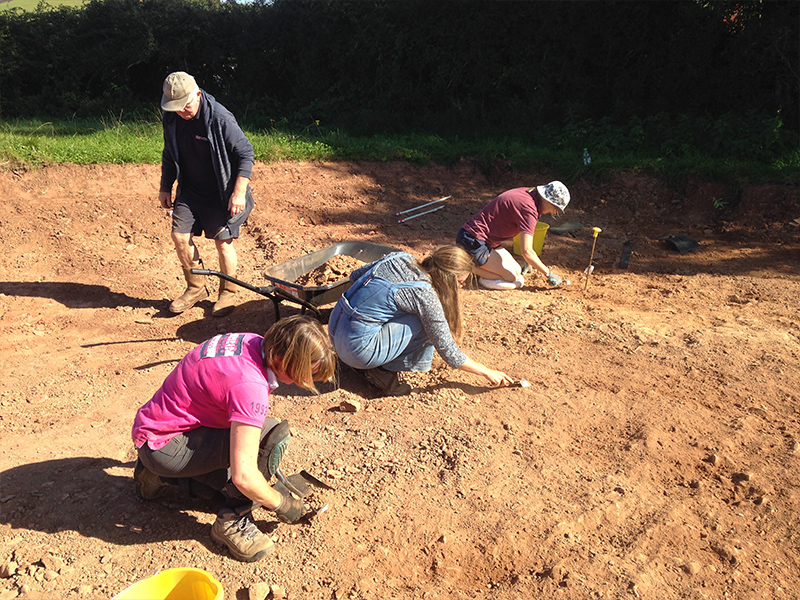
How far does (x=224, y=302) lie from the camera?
17.9 feet

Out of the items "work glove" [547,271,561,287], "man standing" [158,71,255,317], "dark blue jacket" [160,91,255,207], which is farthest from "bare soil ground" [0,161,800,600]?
"dark blue jacket" [160,91,255,207]

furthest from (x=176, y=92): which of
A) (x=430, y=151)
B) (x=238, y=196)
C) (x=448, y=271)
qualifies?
(x=430, y=151)

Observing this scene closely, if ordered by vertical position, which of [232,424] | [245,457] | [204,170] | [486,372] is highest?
[204,170]

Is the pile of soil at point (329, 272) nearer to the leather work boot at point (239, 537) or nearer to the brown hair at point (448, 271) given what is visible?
the brown hair at point (448, 271)

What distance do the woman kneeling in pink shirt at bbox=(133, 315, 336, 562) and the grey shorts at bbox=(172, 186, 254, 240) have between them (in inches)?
104

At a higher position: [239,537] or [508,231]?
[508,231]

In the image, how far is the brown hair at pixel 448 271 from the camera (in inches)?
145

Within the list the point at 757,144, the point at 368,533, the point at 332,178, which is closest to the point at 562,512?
the point at 368,533

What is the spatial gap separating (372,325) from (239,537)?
1391 mm

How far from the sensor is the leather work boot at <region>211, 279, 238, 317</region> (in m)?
5.43

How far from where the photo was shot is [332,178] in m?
8.38

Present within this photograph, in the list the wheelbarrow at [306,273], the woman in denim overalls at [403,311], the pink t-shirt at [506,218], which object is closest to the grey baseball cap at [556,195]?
the pink t-shirt at [506,218]

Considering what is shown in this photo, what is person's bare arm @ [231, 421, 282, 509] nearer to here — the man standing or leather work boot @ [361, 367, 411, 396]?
leather work boot @ [361, 367, 411, 396]

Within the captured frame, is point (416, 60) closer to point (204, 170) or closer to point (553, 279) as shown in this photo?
point (553, 279)
